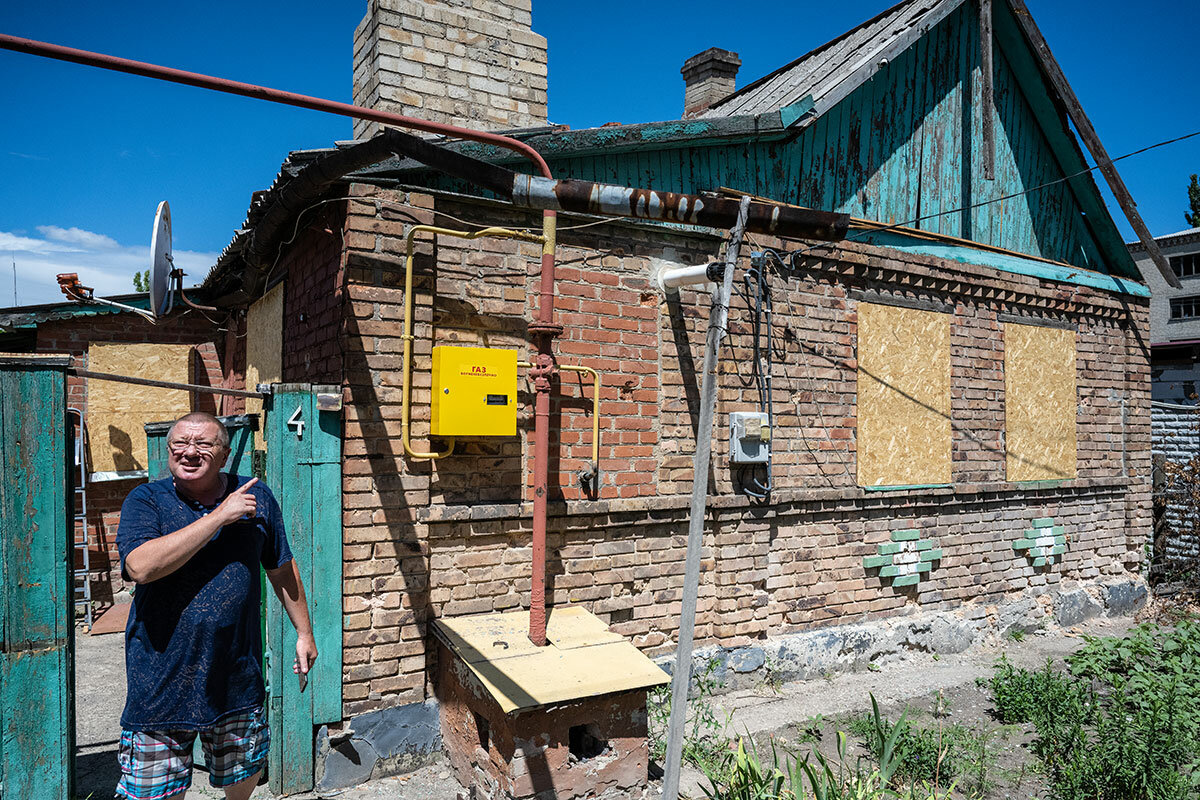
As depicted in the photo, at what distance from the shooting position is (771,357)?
5648 mm

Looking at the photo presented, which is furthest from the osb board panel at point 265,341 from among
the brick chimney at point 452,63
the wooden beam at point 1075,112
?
the wooden beam at point 1075,112

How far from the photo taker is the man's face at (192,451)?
2744mm

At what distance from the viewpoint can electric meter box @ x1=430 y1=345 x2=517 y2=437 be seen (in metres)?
4.20

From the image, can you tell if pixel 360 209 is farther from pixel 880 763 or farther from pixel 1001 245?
pixel 1001 245

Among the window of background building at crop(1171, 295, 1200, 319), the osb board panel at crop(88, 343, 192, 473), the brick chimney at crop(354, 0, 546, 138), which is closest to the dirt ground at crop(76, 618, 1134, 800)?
the osb board panel at crop(88, 343, 192, 473)

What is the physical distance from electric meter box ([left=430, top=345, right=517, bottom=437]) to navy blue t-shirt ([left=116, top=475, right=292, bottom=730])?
149 cm

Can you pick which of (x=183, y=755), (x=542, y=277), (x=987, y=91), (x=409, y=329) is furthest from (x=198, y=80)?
(x=987, y=91)

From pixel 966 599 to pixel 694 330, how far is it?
155 inches

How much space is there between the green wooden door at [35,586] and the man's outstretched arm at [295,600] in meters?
0.82

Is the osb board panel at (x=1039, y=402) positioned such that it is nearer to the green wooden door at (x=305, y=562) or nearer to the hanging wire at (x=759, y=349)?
the hanging wire at (x=759, y=349)

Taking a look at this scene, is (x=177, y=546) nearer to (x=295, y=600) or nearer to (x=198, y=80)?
(x=295, y=600)

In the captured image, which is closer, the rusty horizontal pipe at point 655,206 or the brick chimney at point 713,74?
the rusty horizontal pipe at point 655,206

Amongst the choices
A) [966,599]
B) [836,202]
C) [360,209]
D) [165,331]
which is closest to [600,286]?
[360,209]

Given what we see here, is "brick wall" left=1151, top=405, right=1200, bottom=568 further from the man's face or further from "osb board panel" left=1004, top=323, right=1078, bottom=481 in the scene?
the man's face
